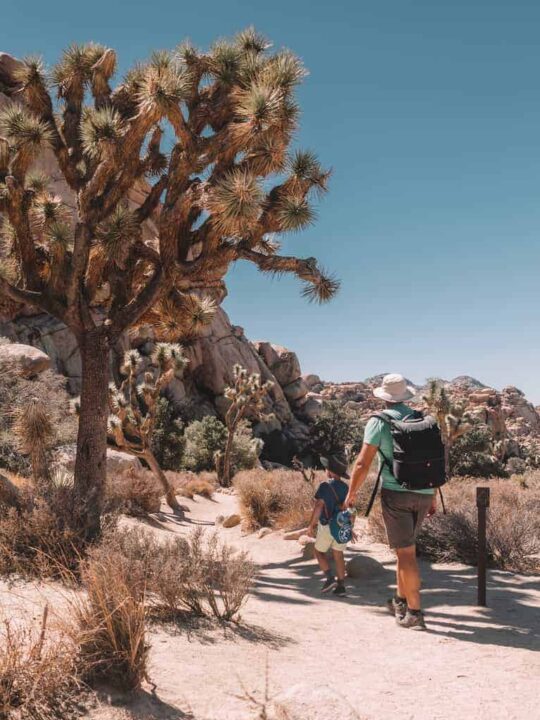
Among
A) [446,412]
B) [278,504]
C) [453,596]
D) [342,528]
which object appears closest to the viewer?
[453,596]

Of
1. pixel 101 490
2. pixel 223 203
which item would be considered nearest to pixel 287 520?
pixel 101 490

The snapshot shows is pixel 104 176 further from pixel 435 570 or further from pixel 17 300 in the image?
pixel 435 570

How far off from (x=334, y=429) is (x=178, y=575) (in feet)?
130

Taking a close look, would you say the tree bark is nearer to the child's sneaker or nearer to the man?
the child's sneaker

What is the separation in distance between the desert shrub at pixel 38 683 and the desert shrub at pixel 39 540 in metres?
2.29

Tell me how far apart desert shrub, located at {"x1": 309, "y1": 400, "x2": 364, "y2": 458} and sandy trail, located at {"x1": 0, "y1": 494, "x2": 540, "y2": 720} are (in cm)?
3567

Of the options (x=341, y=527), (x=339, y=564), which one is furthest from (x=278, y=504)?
(x=341, y=527)

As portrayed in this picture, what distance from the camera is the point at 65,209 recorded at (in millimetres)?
9766

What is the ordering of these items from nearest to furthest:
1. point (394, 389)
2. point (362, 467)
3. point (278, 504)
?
point (362, 467) → point (394, 389) → point (278, 504)

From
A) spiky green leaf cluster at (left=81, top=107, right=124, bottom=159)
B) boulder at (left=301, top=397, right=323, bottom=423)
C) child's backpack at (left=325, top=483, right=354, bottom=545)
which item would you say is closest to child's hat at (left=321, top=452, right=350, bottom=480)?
child's backpack at (left=325, top=483, right=354, bottom=545)

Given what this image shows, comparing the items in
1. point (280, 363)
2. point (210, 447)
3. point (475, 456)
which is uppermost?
point (280, 363)

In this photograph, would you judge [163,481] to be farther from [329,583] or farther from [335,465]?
[335,465]

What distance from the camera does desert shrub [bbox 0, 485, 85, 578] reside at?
4887mm

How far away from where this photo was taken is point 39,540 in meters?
5.29
